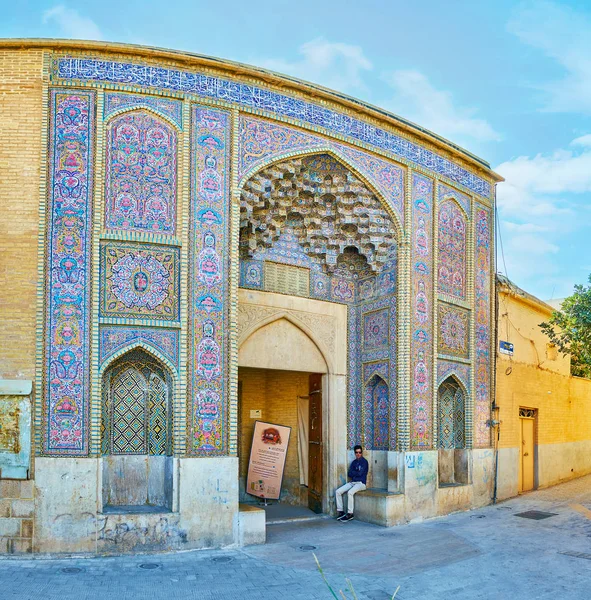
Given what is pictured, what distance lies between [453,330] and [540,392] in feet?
13.4

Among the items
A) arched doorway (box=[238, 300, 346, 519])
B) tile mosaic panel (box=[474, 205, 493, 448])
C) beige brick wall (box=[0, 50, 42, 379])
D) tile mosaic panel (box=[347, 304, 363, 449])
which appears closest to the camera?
beige brick wall (box=[0, 50, 42, 379])

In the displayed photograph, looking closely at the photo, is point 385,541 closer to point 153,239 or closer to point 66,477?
point 66,477

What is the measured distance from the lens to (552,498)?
500 inches

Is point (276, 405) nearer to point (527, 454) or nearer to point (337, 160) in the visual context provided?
point (337, 160)

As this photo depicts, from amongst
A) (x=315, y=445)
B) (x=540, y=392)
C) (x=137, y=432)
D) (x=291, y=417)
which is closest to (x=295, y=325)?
(x=315, y=445)

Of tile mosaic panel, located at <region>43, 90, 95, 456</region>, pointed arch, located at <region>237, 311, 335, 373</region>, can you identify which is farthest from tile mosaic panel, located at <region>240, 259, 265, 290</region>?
tile mosaic panel, located at <region>43, 90, 95, 456</region>

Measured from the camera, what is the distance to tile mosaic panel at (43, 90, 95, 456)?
759cm

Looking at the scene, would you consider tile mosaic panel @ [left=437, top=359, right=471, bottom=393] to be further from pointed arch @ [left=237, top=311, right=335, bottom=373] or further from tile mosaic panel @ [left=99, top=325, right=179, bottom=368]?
tile mosaic panel @ [left=99, top=325, right=179, bottom=368]

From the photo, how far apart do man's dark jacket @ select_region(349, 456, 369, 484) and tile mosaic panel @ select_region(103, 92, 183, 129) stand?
5.44 m

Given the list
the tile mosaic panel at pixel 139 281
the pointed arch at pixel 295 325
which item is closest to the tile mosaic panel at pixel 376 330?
the pointed arch at pixel 295 325

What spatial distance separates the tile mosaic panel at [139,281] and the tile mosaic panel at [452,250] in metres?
4.71

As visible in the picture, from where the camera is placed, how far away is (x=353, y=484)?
10258mm

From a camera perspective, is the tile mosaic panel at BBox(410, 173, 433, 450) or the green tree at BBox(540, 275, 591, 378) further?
the green tree at BBox(540, 275, 591, 378)

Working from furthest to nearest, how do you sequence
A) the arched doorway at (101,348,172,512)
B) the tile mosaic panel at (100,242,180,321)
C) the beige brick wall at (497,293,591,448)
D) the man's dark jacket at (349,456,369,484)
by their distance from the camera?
the beige brick wall at (497,293,591,448), the man's dark jacket at (349,456,369,484), the arched doorway at (101,348,172,512), the tile mosaic panel at (100,242,180,321)
